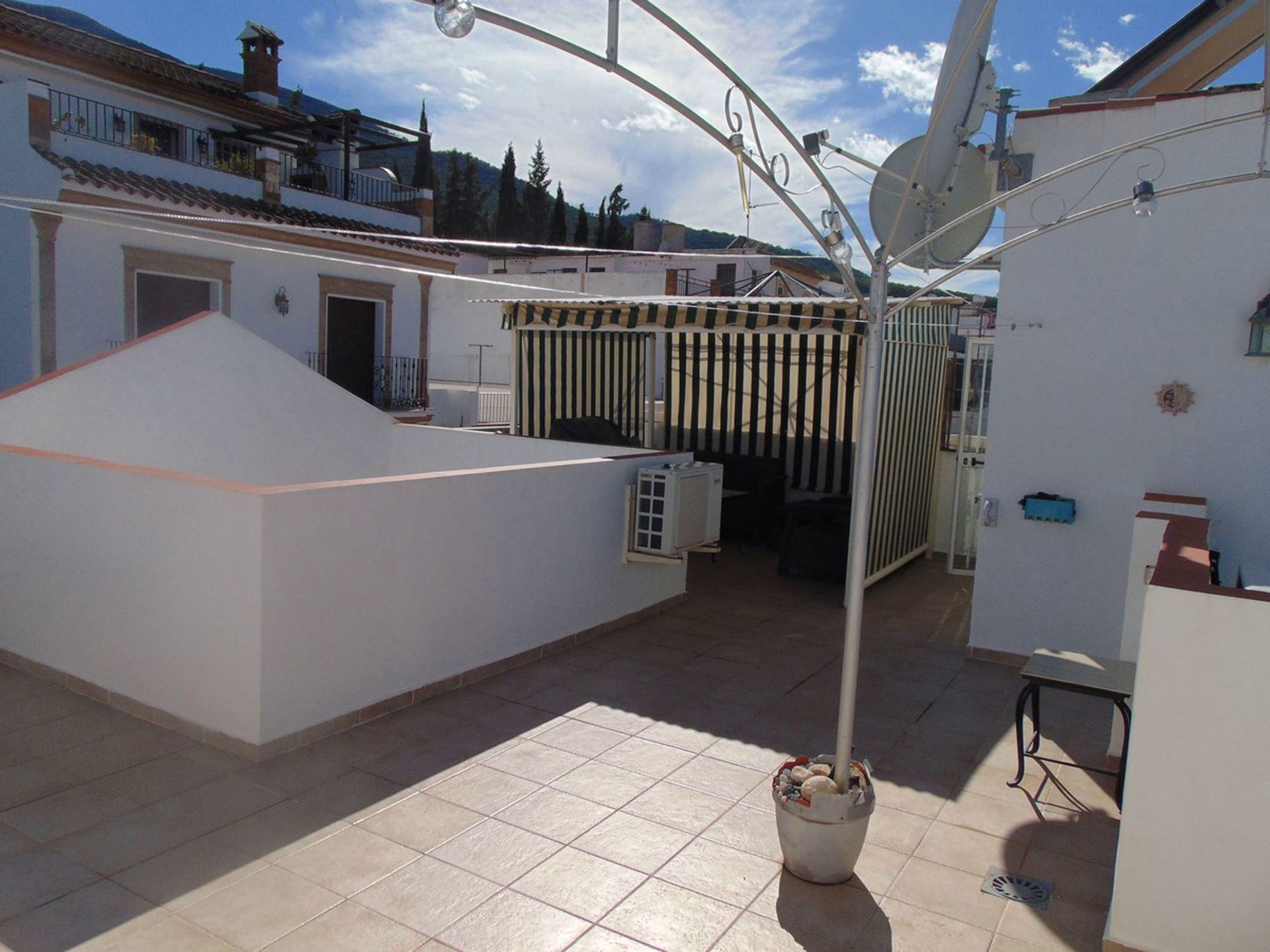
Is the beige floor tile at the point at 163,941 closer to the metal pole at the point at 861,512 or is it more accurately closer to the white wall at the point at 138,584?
the white wall at the point at 138,584

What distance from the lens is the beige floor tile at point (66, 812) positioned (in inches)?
156

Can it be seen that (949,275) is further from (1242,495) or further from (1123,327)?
(1242,495)

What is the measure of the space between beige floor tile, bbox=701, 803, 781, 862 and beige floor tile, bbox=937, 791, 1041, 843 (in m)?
0.92

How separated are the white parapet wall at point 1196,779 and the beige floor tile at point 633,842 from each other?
5.97 feet

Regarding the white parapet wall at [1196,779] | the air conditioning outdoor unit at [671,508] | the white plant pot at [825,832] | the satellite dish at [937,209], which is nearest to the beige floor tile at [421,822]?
the white plant pot at [825,832]

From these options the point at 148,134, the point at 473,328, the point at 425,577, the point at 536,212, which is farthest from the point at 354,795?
the point at 536,212

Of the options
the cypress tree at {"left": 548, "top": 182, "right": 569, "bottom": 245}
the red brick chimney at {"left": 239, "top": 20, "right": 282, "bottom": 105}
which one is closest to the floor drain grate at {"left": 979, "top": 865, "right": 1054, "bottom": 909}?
the red brick chimney at {"left": 239, "top": 20, "right": 282, "bottom": 105}

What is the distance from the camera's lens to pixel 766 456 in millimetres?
12188

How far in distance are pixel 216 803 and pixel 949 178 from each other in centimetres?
612

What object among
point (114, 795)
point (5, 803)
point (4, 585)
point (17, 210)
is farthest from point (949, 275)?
point (17, 210)

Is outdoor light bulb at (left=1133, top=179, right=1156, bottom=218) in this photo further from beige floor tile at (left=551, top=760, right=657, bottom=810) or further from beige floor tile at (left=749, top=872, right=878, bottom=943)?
beige floor tile at (left=551, top=760, right=657, bottom=810)

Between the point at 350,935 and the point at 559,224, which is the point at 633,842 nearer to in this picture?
the point at 350,935

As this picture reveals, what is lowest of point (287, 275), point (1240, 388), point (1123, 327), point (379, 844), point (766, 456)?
point (379, 844)

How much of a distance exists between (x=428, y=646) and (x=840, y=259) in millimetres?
3689
